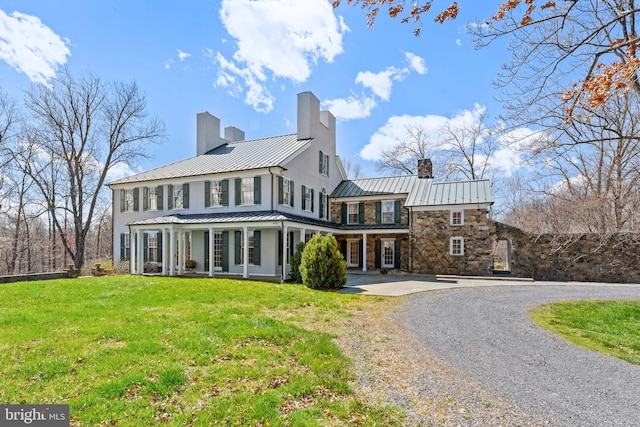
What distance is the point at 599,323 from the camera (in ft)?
26.3

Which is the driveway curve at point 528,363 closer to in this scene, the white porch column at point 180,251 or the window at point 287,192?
the window at point 287,192

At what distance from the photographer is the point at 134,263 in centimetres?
1781

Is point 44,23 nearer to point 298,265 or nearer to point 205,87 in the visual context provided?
point 205,87

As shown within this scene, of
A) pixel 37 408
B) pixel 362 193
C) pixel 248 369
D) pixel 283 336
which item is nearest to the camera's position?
→ pixel 37 408

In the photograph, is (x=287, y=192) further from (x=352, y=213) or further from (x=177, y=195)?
(x=177, y=195)

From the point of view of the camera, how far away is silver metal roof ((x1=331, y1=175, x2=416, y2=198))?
853 inches

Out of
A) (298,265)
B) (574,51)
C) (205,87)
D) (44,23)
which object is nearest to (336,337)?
(574,51)

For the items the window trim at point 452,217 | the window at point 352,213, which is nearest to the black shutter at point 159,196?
the window at point 352,213

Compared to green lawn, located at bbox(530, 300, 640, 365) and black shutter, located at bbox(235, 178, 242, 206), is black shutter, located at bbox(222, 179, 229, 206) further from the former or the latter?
green lawn, located at bbox(530, 300, 640, 365)

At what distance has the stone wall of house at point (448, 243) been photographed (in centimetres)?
1833

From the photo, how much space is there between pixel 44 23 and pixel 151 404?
16.6 m

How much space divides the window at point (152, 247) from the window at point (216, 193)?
13.3ft

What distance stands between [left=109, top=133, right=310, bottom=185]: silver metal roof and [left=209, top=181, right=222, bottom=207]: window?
0.69m

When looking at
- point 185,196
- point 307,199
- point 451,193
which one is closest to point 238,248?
point 185,196
